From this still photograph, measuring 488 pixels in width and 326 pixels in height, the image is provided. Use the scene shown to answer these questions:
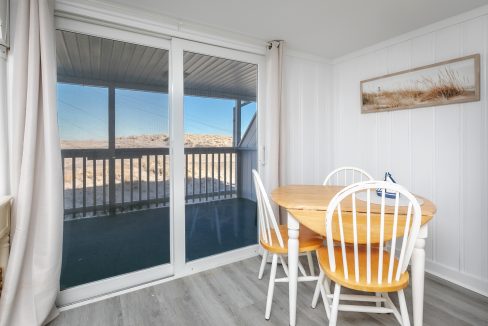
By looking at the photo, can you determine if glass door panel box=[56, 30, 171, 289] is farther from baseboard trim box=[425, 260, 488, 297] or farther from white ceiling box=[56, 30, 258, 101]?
baseboard trim box=[425, 260, 488, 297]

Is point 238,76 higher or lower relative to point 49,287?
higher

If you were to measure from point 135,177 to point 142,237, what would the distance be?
565 millimetres

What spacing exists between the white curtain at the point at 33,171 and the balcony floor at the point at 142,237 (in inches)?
13.5

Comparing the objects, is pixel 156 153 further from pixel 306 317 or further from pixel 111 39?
pixel 306 317

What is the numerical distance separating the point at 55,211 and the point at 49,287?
1.61 ft

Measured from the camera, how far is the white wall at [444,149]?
2.05 m

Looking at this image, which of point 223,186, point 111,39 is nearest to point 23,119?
point 111,39

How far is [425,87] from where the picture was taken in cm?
236

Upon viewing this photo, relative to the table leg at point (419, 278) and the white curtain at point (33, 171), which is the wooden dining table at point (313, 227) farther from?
the white curtain at point (33, 171)

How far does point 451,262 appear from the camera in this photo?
87.7 inches

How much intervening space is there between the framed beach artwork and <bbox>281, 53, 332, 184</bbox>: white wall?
48cm

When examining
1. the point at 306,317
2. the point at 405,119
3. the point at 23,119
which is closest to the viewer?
the point at 23,119

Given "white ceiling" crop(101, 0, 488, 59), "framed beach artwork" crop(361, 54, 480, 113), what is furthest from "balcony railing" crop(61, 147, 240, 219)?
"framed beach artwork" crop(361, 54, 480, 113)

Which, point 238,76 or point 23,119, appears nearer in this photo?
point 23,119
